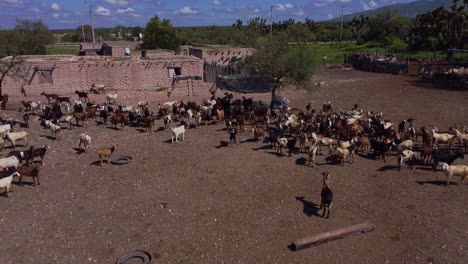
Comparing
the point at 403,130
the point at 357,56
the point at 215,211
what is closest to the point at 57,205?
the point at 215,211

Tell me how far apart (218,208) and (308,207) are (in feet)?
9.15

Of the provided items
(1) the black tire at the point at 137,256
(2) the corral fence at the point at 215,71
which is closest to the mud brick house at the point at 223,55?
(2) the corral fence at the point at 215,71

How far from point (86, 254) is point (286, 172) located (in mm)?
7592

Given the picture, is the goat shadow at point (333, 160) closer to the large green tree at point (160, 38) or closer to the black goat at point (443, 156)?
the black goat at point (443, 156)

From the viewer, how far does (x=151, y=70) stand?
28.5m

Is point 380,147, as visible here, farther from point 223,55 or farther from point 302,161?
point 223,55

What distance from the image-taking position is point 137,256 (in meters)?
9.52

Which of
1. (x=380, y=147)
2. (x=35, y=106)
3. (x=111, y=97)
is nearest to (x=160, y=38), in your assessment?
(x=111, y=97)

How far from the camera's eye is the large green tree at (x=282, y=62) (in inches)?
877

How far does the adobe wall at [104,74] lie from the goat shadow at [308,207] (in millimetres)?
19080

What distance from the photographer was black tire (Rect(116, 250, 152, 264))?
9.31 m

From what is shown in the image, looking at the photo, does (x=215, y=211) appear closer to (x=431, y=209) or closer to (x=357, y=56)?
(x=431, y=209)

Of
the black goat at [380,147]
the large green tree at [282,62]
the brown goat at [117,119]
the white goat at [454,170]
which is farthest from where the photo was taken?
the large green tree at [282,62]

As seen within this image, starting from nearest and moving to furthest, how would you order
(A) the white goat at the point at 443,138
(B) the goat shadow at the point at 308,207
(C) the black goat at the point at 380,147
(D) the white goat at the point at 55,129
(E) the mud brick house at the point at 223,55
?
(B) the goat shadow at the point at 308,207
(C) the black goat at the point at 380,147
(A) the white goat at the point at 443,138
(D) the white goat at the point at 55,129
(E) the mud brick house at the point at 223,55
